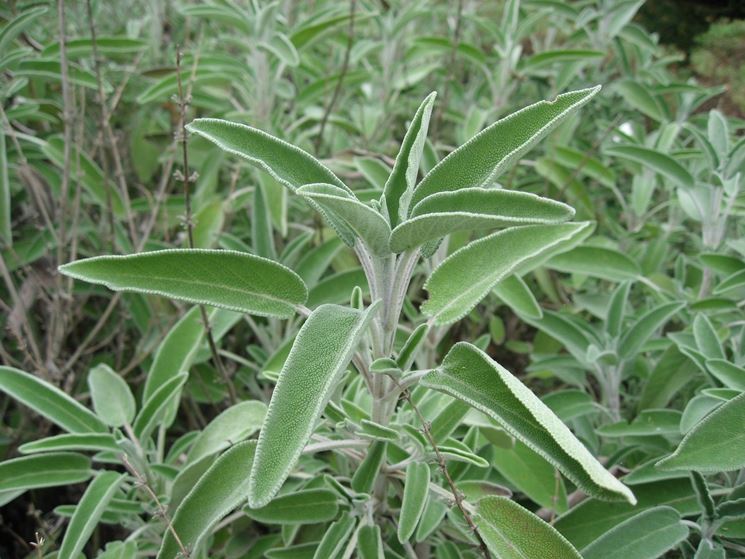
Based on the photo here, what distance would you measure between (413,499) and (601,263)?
0.83 metres

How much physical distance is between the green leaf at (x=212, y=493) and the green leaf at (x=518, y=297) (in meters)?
0.58

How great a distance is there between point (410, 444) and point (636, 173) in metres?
1.34

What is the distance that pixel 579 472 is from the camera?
0.61 metres

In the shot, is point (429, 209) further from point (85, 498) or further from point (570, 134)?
point (570, 134)

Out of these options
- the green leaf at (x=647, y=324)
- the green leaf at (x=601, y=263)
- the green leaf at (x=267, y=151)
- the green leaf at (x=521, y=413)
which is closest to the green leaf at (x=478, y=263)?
the green leaf at (x=521, y=413)

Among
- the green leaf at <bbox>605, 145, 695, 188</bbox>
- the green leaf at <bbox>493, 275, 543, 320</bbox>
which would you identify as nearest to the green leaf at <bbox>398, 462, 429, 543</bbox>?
the green leaf at <bbox>493, 275, 543, 320</bbox>

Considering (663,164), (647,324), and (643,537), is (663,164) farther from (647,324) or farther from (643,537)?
(643,537)

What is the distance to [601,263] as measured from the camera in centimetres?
147

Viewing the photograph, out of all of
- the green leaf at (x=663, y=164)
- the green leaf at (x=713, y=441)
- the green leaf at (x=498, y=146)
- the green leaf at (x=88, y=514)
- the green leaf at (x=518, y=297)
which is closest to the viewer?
the green leaf at (x=498, y=146)

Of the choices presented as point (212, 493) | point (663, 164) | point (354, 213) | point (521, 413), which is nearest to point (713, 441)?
point (521, 413)

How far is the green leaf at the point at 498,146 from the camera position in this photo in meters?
0.70

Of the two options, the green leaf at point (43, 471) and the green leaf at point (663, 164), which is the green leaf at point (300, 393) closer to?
the green leaf at point (43, 471)

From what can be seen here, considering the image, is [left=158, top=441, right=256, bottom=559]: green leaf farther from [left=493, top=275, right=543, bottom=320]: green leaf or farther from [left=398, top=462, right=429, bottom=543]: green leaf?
[left=493, top=275, right=543, bottom=320]: green leaf

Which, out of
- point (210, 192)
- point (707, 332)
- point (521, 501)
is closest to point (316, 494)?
point (521, 501)
